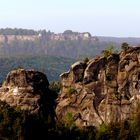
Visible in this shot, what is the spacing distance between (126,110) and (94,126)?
3614 mm

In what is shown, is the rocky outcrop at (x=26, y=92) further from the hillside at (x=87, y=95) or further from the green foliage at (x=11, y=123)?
the green foliage at (x=11, y=123)

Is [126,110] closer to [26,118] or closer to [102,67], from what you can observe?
[102,67]

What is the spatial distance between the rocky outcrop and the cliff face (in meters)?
2.42

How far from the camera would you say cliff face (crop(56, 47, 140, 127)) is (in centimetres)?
5553

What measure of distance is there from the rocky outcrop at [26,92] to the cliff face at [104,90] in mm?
2423

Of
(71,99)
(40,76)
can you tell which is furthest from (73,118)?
(40,76)

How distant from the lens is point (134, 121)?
5312 centimetres

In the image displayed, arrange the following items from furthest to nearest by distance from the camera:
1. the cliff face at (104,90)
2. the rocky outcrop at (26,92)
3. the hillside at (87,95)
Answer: the rocky outcrop at (26,92) < the cliff face at (104,90) < the hillside at (87,95)

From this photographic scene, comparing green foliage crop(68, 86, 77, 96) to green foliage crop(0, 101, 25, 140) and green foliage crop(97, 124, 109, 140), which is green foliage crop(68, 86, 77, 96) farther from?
green foliage crop(0, 101, 25, 140)

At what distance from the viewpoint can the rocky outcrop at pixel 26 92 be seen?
2208 inches

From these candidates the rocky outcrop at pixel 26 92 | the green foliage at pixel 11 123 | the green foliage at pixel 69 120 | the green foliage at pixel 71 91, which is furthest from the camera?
the green foliage at pixel 71 91

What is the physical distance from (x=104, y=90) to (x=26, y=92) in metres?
7.98

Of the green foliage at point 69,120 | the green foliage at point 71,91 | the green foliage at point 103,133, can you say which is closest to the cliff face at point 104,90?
the green foliage at point 71,91

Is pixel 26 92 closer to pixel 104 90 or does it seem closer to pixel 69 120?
pixel 69 120
